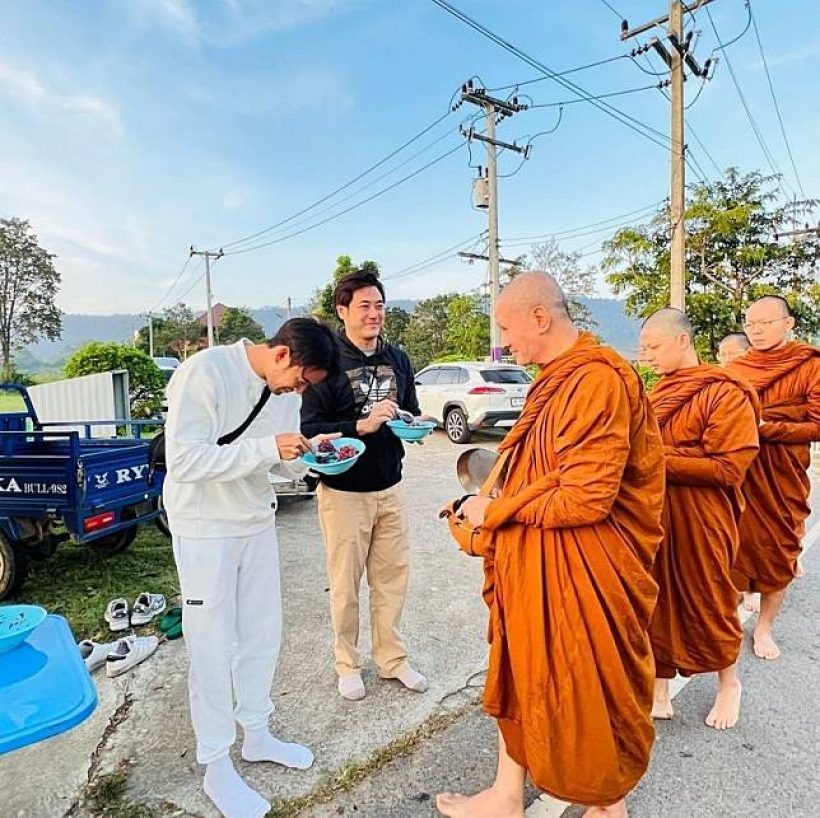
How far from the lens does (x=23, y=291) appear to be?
35156 mm

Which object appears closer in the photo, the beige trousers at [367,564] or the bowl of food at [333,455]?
the bowl of food at [333,455]

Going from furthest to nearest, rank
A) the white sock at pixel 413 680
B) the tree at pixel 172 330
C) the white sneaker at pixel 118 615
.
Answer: the tree at pixel 172 330, the white sneaker at pixel 118 615, the white sock at pixel 413 680

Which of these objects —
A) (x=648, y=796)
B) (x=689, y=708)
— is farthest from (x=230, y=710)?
(x=689, y=708)

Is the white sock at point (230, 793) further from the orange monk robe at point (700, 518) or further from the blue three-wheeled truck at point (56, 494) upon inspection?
the blue three-wheeled truck at point (56, 494)

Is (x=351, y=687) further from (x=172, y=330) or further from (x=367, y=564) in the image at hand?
(x=172, y=330)

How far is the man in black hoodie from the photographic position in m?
2.74

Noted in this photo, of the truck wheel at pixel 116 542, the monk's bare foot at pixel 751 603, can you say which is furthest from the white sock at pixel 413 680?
the truck wheel at pixel 116 542

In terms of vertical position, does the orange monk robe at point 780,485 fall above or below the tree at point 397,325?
below

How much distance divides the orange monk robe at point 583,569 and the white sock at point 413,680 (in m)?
1.14

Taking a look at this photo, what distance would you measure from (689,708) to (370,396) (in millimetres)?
1991

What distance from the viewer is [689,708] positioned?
2725mm

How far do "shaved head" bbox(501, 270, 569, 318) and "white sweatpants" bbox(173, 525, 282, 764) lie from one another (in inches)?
47.4

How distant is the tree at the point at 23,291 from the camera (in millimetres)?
34344

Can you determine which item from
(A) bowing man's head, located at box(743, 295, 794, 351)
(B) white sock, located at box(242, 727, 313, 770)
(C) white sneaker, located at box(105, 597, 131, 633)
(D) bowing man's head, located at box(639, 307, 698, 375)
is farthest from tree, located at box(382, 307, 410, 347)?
(B) white sock, located at box(242, 727, 313, 770)
